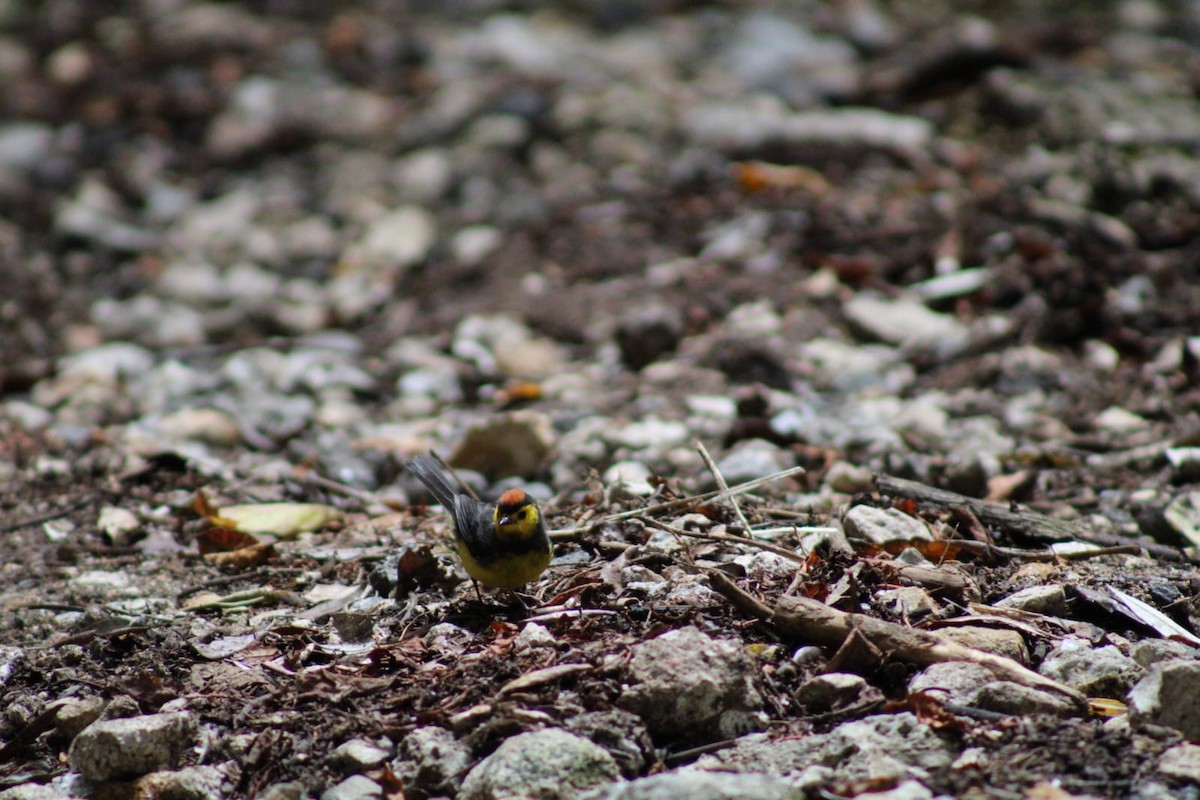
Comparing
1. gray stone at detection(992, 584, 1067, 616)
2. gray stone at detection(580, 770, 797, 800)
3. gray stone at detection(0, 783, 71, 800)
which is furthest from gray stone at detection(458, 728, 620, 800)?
gray stone at detection(992, 584, 1067, 616)

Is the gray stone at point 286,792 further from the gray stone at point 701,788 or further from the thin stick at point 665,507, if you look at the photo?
the thin stick at point 665,507

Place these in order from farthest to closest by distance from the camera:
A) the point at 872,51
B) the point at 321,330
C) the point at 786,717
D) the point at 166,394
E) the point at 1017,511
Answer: the point at 872,51 → the point at 321,330 → the point at 166,394 → the point at 1017,511 → the point at 786,717

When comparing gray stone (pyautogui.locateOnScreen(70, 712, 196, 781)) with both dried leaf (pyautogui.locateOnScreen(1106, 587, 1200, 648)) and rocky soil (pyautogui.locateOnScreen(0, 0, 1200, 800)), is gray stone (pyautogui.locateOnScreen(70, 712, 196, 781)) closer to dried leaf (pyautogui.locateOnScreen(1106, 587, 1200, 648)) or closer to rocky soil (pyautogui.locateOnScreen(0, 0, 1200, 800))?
rocky soil (pyautogui.locateOnScreen(0, 0, 1200, 800))

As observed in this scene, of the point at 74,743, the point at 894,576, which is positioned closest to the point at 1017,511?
the point at 894,576

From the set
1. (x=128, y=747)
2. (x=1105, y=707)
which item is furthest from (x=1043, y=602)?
(x=128, y=747)

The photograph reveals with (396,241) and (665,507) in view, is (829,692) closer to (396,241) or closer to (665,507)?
(665,507)

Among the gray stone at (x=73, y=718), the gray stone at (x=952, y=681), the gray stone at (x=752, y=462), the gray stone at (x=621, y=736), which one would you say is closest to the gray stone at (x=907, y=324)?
the gray stone at (x=752, y=462)

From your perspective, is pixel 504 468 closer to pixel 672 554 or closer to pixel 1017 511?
pixel 672 554
